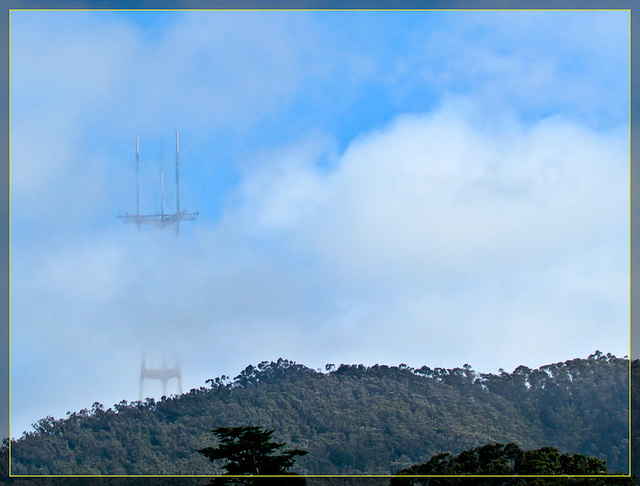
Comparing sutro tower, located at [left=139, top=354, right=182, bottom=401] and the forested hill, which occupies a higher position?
sutro tower, located at [left=139, top=354, right=182, bottom=401]

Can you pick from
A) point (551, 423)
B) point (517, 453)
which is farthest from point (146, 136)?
point (551, 423)

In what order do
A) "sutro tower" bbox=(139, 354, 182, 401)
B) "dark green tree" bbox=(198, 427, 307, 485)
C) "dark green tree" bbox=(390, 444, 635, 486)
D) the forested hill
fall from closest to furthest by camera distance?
"dark green tree" bbox=(198, 427, 307, 485) < "sutro tower" bbox=(139, 354, 182, 401) < "dark green tree" bbox=(390, 444, 635, 486) < the forested hill

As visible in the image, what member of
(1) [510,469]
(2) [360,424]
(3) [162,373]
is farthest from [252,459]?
(2) [360,424]

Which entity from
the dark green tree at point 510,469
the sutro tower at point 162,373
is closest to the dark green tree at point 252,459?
the sutro tower at point 162,373

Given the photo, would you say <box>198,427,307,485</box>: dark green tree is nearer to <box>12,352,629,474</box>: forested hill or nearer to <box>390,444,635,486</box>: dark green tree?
<box>390,444,635,486</box>: dark green tree

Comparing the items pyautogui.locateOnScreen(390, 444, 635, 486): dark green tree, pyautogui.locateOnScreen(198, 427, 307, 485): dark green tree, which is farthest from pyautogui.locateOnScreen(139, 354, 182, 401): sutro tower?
pyautogui.locateOnScreen(390, 444, 635, 486): dark green tree
